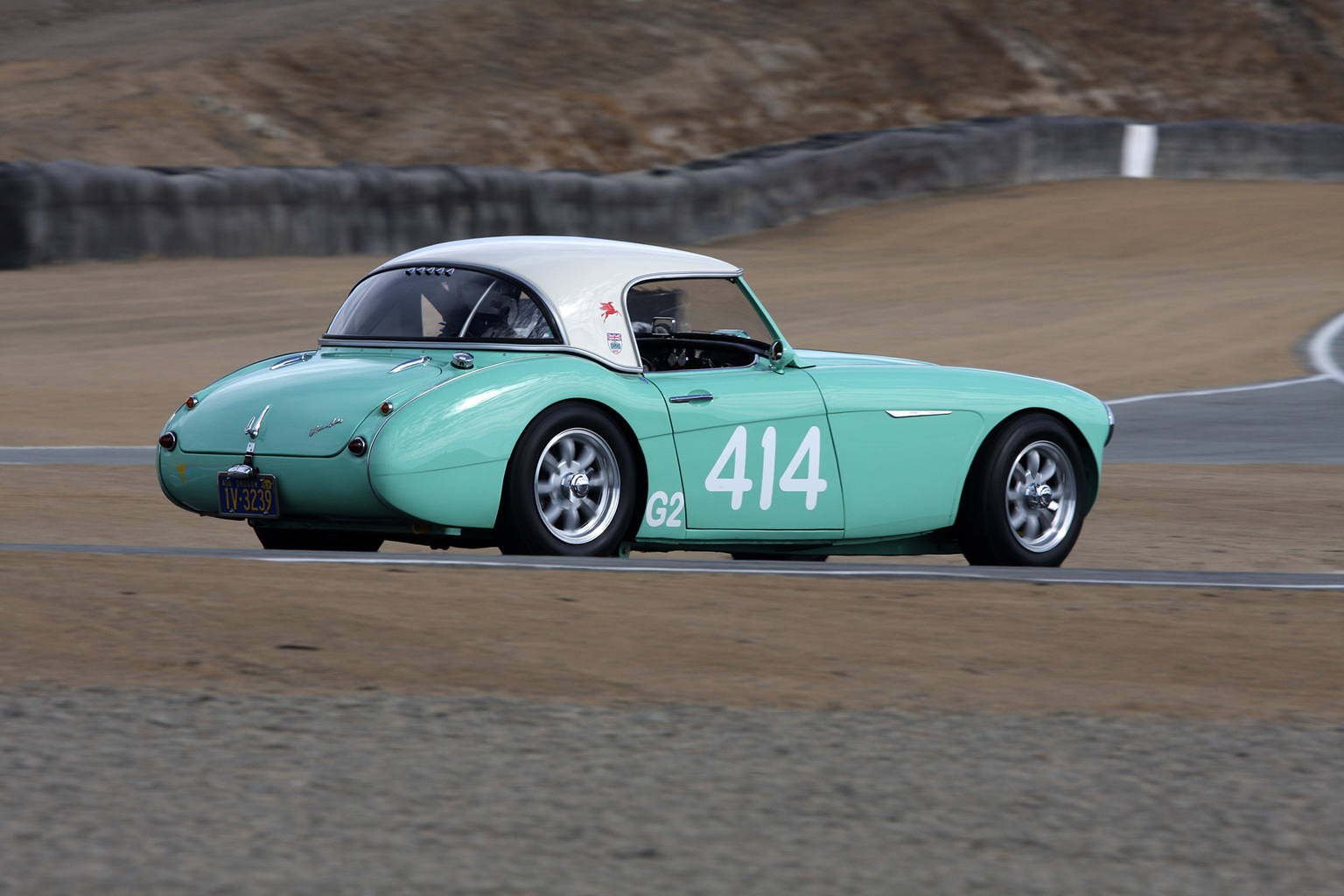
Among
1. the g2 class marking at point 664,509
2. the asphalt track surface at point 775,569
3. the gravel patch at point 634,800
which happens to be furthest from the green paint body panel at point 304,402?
the gravel patch at point 634,800

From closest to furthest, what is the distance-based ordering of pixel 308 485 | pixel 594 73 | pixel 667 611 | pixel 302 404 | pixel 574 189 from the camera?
1. pixel 667 611
2. pixel 308 485
3. pixel 302 404
4. pixel 574 189
5. pixel 594 73

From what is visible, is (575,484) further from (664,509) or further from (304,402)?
(304,402)

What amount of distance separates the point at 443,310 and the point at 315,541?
121 cm

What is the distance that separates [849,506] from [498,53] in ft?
133

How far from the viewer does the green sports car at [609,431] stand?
6793mm

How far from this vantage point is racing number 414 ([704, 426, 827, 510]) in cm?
744

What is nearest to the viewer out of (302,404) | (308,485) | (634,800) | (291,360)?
(634,800)

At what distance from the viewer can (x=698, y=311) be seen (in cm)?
800

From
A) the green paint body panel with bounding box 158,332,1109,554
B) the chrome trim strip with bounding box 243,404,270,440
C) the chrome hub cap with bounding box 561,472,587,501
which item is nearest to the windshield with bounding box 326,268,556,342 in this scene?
the green paint body panel with bounding box 158,332,1109,554

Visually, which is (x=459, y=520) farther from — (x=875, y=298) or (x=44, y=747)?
(x=875, y=298)

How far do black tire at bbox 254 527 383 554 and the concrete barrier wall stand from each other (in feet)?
50.8

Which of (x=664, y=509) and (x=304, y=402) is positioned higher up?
(x=304, y=402)

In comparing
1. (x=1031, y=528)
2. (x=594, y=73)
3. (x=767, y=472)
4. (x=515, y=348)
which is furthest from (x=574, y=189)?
(x=515, y=348)

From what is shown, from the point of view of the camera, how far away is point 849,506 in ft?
25.6
